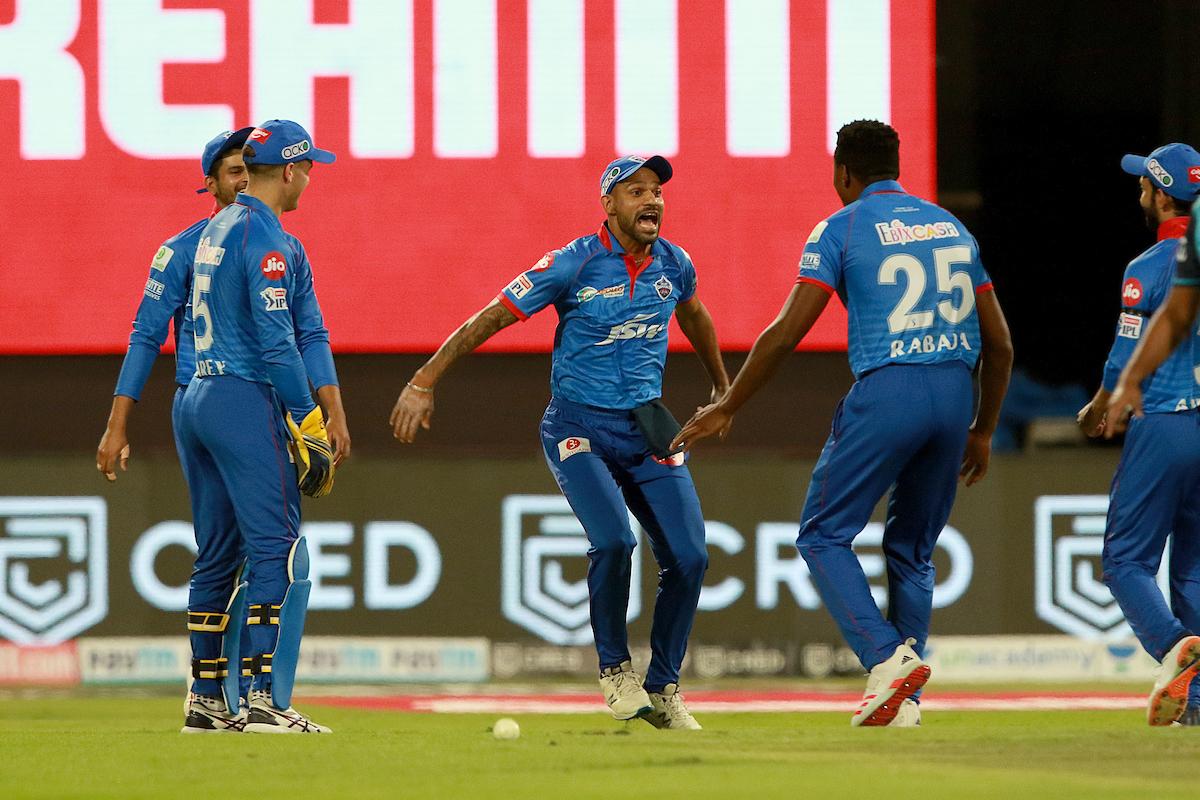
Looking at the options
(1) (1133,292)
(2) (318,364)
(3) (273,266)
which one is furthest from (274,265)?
(1) (1133,292)

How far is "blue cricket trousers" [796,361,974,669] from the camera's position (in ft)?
19.5

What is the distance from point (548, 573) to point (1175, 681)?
473cm

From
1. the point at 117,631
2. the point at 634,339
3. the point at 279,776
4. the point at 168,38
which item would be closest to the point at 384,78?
the point at 168,38

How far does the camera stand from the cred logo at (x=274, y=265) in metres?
6.16

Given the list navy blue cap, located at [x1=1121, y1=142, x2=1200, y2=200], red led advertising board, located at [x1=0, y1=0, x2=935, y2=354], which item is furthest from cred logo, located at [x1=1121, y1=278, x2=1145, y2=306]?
red led advertising board, located at [x1=0, y1=0, x2=935, y2=354]

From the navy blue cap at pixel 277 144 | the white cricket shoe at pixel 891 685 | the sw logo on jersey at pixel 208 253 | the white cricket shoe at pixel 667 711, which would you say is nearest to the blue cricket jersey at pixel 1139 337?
the white cricket shoe at pixel 891 685

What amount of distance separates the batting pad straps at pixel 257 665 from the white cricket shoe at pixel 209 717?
0.20 m

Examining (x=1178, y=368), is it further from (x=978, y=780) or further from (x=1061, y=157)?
(x=1061, y=157)

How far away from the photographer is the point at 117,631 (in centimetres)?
1010

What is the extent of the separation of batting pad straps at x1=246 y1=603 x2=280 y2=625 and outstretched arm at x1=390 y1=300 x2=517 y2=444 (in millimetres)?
730

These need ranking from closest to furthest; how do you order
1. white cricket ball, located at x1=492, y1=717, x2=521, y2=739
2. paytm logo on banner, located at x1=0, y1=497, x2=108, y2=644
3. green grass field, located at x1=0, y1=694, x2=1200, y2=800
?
green grass field, located at x1=0, y1=694, x2=1200, y2=800, white cricket ball, located at x1=492, y1=717, x2=521, y2=739, paytm logo on banner, located at x1=0, y1=497, x2=108, y2=644

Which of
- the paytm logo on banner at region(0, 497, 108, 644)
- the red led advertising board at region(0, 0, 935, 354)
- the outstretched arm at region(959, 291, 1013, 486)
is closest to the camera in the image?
the outstretched arm at region(959, 291, 1013, 486)

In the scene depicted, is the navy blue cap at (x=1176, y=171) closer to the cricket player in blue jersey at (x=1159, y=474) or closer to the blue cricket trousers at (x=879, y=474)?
the cricket player in blue jersey at (x=1159, y=474)

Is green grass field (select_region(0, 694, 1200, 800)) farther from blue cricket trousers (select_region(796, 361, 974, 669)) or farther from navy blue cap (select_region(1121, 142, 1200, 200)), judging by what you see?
navy blue cap (select_region(1121, 142, 1200, 200))
